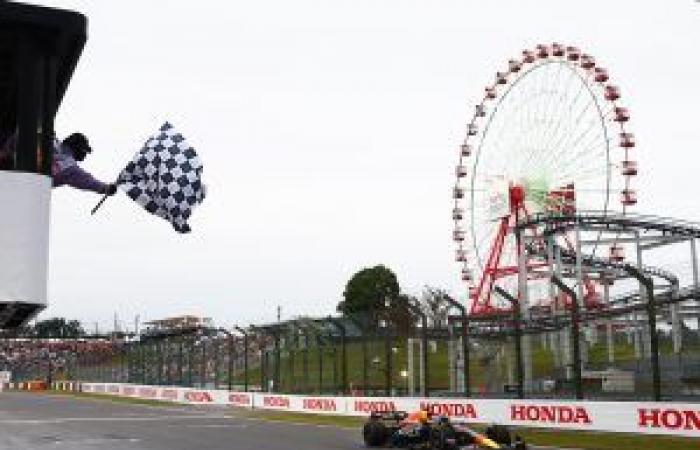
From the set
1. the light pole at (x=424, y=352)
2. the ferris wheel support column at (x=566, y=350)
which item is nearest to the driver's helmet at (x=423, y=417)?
the ferris wheel support column at (x=566, y=350)

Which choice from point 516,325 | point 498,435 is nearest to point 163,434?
point 516,325

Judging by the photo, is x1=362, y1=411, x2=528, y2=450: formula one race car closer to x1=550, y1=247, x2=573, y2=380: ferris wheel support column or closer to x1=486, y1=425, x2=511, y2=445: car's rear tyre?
x1=486, y1=425, x2=511, y2=445: car's rear tyre

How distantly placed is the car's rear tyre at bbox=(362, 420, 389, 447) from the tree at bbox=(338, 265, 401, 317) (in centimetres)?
8800

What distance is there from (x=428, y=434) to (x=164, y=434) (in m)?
7.62

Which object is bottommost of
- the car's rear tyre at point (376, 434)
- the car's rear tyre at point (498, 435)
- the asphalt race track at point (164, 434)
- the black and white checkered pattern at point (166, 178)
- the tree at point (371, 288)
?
the asphalt race track at point (164, 434)

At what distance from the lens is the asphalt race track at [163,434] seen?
59.4 feet

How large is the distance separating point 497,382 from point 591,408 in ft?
17.7

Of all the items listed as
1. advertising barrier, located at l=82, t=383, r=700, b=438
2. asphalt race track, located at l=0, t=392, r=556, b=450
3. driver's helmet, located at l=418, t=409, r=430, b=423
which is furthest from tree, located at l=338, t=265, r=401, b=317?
driver's helmet, located at l=418, t=409, r=430, b=423

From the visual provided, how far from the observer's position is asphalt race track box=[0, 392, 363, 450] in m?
18.1

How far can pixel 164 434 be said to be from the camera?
70.8ft

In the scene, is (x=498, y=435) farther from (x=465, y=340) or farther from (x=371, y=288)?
(x=371, y=288)

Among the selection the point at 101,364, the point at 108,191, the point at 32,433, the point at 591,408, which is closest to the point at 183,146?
the point at 108,191

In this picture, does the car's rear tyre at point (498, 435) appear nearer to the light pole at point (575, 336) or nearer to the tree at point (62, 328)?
the light pole at point (575, 336)

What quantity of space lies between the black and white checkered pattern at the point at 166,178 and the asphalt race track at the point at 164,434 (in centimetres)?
1438
